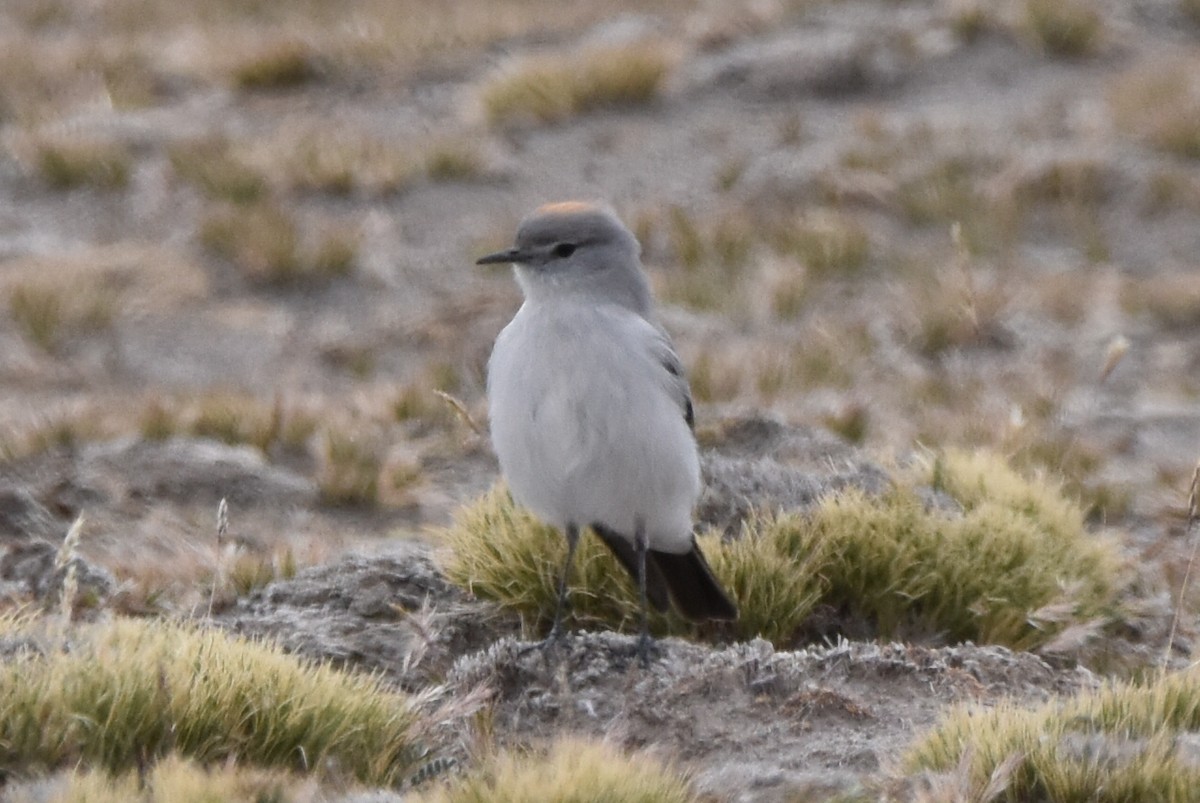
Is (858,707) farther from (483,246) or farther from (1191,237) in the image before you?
(1191,237)

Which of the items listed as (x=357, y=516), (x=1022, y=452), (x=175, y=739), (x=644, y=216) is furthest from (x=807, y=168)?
(x=175, y=739)

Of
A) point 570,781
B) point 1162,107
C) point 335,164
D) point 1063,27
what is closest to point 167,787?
point 570,781

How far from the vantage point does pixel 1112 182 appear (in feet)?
41.2

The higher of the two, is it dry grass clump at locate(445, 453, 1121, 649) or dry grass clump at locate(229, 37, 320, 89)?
dry grass clump at locate(229, 37, 320, 89)

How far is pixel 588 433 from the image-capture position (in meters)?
5.25

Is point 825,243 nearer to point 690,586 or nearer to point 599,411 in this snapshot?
point 690,586

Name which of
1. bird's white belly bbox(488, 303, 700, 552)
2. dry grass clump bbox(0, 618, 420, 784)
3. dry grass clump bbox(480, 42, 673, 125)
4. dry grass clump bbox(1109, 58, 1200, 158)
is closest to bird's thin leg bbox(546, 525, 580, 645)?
bird's white belly bbox(488, 303, 700, 552)

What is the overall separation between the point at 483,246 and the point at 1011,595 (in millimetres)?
6364

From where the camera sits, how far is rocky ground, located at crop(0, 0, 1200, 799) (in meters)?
5.53

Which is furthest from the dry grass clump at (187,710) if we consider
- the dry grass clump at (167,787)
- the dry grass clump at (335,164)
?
the dry grass clump at (335,164)

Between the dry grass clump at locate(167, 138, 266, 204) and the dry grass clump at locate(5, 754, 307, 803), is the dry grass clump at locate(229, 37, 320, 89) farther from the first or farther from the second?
the dry grass clump at locate(5, 754, 307, 803)

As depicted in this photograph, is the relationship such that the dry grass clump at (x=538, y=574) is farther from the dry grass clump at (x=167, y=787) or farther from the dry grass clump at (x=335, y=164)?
the dry grass clump at (x=335, y=164)

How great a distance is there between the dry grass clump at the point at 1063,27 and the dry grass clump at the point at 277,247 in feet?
21.1

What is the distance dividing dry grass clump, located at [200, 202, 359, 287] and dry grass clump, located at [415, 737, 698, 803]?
7315mm
